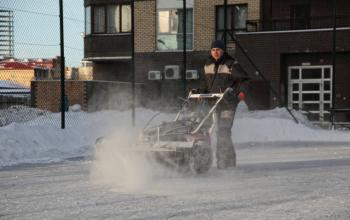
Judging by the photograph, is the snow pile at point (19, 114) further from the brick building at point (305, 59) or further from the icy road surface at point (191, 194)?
the brick building at point (305, 59)

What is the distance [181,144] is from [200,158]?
0.43m

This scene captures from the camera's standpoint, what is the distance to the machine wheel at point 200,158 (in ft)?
30.1

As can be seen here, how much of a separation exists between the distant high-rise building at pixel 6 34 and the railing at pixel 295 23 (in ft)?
49.6

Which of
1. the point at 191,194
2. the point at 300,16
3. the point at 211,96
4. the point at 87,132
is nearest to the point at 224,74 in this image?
the point at 211,96

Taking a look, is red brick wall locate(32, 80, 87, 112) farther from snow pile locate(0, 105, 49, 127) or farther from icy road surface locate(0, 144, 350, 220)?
icy road surface locate(0, 144, 350, 220)

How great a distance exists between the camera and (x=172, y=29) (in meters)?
32.8

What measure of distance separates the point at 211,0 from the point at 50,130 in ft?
63.3

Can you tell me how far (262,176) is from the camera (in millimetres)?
9445

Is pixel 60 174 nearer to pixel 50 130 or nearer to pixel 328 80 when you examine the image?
pixel 50 130

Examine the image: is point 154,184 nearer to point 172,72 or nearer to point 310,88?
point 310,88

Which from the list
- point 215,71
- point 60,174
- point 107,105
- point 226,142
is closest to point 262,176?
point 226,142

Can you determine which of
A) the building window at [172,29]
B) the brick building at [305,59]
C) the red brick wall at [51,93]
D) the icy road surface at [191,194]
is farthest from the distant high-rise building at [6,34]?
the building window at [172,29]

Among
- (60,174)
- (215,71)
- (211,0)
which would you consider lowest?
(60,174)

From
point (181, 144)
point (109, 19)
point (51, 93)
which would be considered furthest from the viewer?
point (109, 19)
